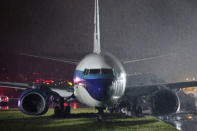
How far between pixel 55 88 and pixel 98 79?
5.44 metres

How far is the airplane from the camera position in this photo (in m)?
13.2

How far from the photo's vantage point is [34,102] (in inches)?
613

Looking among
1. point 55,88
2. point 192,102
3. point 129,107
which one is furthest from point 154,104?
point 192,102

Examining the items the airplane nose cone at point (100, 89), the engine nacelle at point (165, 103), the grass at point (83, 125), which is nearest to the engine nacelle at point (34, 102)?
the grass at point (83, 125)

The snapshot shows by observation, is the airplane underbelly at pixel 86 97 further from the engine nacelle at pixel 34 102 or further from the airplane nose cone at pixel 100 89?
the engine nacelle at pixel 34 102

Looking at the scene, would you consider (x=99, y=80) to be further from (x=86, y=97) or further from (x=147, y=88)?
(x=147, y=88)

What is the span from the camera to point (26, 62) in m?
119

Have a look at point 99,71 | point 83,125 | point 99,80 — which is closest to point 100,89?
point 99,80

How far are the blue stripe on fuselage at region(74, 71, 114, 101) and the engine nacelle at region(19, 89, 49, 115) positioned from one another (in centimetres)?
325

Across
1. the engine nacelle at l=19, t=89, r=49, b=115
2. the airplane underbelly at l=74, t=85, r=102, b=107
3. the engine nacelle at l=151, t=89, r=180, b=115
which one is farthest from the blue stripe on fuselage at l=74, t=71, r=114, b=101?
the engine nacelle at l=151, t=89, r=180, b=115

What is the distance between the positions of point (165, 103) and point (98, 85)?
276 inches

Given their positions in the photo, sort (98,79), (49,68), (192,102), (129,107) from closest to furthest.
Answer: (98,79) → (129,107) → (192,102) → (49,68)

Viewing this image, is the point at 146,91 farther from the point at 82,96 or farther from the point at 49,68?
the point at 49,68

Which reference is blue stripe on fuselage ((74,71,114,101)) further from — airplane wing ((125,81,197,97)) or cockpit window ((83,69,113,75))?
airplane wing ((125,81,197,97))
